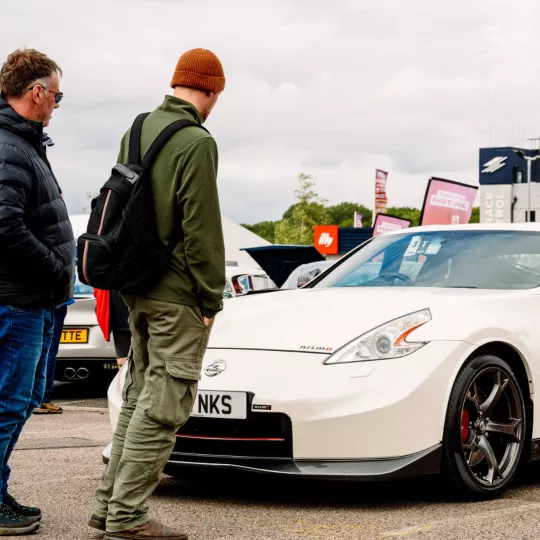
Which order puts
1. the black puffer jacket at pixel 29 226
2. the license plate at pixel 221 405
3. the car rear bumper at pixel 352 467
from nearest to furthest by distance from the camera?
the black puffer jacket at pixel 29 226, the car rear bumper at pixel 352 467, the license plate at pixel 221 405

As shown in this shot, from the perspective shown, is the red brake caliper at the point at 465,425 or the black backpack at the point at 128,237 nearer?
the black backpack at the point at 128,237

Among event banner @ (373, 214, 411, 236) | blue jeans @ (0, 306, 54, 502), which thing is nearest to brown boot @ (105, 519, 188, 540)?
blue jeans @ (0, 306, 54, 502)

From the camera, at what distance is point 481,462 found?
5152 mm

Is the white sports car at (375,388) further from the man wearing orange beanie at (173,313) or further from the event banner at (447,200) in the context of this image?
the event banner at (447,200)

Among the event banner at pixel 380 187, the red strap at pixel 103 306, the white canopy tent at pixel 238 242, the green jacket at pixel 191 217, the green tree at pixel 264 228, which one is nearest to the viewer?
the green jacket at pixel 191 217

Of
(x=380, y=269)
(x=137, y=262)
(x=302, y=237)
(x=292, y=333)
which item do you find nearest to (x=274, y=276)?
(x=380, y=269)

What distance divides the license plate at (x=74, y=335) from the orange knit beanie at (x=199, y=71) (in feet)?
21.4

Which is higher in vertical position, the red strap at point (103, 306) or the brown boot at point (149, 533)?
the red strap at point (103, 306)

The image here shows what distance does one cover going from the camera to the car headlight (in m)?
4.86

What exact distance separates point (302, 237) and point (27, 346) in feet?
259

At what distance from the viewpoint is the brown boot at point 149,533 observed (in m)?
4.09

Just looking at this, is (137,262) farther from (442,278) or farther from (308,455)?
(442,278)

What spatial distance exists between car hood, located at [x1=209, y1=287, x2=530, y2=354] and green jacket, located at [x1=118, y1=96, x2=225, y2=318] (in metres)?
1.03

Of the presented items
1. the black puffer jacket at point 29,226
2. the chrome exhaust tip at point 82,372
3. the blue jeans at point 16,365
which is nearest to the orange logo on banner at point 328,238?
the chrome exhaust tip at point 82,372
